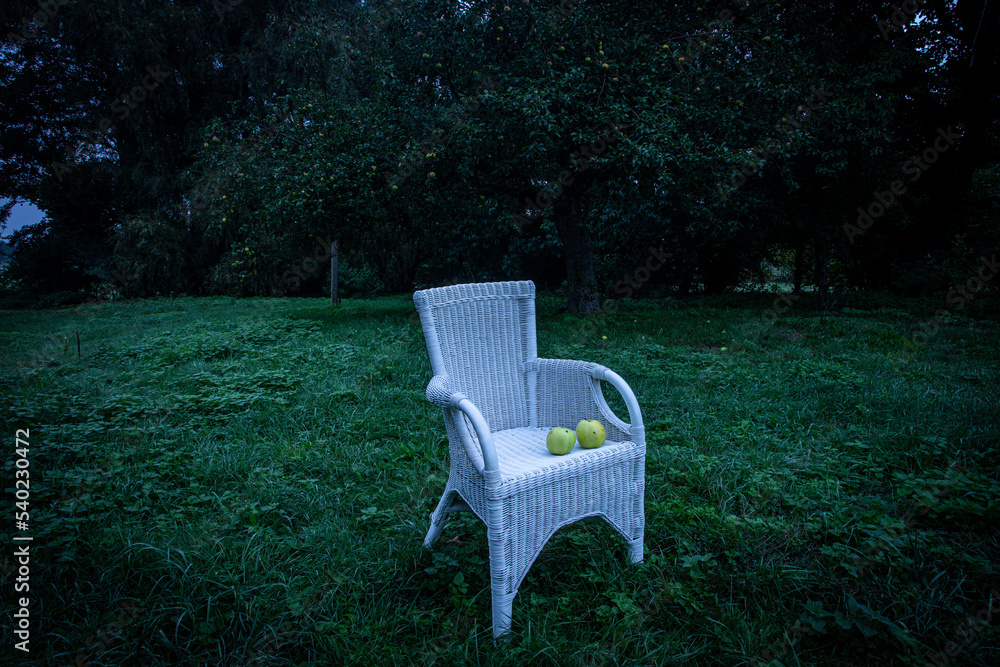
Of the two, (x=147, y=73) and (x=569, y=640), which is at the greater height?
(x=147, y=73)

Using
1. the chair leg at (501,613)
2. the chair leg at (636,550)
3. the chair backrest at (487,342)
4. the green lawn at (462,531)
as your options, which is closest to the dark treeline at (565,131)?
Answer: the green lawn at (462,531)

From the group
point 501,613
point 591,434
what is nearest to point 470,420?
point 591,434

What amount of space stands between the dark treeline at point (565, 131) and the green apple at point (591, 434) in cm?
483

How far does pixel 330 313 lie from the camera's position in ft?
35.1

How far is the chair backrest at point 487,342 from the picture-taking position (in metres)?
2.15

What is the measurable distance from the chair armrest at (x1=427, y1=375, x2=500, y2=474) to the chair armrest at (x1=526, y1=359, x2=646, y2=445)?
0.56 m

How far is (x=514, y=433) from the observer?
2.34 m

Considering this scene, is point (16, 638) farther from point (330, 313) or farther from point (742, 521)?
point (330, 313)

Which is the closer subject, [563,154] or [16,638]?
[16,638]

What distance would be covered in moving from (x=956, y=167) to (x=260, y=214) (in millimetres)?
13354

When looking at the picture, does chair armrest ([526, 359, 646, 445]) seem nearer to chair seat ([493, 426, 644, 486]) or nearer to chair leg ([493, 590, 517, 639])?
chair seat ([493, 426, 644, 486])

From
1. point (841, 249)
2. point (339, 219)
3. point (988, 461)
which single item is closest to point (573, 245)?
point (339, 219)

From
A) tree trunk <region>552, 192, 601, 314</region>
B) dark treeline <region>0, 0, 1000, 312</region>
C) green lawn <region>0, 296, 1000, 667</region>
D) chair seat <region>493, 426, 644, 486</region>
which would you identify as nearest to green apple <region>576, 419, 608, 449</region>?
chair seat <region>493, 426, 644, 486</region>

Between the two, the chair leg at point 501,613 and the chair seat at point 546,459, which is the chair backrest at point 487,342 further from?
the chair leg at point 501,613
